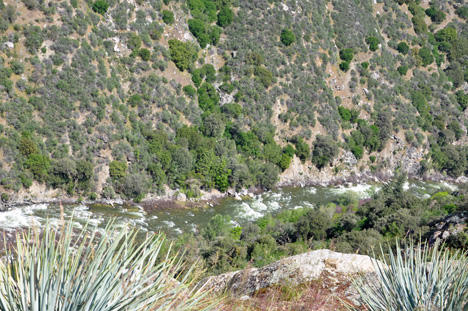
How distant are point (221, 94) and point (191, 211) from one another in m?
19.0

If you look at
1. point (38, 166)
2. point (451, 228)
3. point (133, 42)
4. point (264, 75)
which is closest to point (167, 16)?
point (133, 42)

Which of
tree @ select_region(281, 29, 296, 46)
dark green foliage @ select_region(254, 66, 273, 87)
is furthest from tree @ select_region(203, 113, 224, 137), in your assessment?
tree @ select_region(281, 29, 296, 46)

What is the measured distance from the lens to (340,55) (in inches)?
2446

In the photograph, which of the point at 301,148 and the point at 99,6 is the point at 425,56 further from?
the point at 99,6

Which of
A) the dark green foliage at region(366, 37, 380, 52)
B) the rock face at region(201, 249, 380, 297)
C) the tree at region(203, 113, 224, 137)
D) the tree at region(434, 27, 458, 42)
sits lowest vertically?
the tree at region(203, 113, 224, 137)

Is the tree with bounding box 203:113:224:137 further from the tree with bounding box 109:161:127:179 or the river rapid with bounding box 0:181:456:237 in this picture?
the tree with bounding box 109:161:127:179

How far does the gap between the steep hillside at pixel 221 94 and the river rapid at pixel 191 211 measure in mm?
1998

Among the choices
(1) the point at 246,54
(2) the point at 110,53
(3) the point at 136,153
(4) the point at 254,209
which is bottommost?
(4) the point at 254,209

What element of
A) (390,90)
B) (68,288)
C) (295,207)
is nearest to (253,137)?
(295,207)

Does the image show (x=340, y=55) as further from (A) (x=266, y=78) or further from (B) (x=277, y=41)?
(A) (x=266, y=78)

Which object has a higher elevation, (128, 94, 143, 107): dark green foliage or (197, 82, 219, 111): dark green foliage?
(197, 82, 219, 111): dark green foliage

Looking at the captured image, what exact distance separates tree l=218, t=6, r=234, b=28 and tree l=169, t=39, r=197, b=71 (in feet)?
27.5

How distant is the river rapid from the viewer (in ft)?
95.8

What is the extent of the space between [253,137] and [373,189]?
55.3ft
